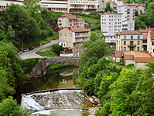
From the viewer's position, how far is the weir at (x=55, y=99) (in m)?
44.2

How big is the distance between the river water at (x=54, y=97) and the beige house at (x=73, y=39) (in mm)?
15033

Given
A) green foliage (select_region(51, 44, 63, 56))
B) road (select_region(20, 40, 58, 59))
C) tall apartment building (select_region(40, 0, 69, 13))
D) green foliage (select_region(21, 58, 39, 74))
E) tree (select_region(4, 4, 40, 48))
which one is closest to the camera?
green foliage (select_region(21, 58, 39, 74))

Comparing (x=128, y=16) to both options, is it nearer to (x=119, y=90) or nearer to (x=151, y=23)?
(x=151, y=23)

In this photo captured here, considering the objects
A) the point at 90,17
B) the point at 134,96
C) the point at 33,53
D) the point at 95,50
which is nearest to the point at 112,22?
the point at 90,17

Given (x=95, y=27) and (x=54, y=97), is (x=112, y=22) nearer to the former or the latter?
(x=95, y=27)

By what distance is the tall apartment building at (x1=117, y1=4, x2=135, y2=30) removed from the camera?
351ft

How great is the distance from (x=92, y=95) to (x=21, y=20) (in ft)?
127

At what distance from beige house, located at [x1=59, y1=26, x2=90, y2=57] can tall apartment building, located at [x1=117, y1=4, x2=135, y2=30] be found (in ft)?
93.2

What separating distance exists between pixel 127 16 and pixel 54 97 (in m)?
67.8

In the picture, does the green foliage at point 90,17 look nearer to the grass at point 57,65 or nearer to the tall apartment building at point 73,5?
the tall apartment building at point 73,5

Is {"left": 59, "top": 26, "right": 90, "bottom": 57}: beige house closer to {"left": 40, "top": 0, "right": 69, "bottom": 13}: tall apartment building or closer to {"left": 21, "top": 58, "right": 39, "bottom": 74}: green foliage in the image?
{"left": 21, "top": 58, "right": 39, "bottom": 74}: green foliage

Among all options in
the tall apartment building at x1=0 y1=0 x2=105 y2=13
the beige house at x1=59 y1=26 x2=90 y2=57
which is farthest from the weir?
the tall apartment building at x1=0 y1=0 x2=105 y2=13

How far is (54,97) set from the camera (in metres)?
48.7

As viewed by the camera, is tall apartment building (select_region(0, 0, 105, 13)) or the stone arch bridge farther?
tall apartment building (select_region(0, 0, 105, 13))
